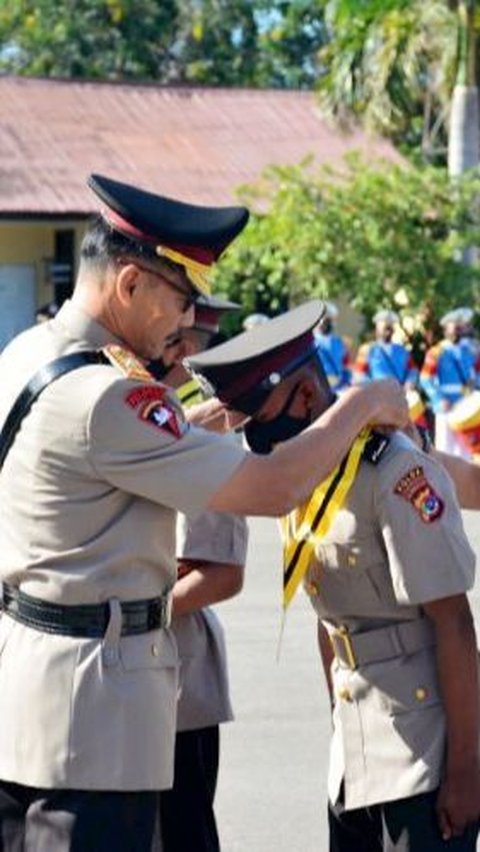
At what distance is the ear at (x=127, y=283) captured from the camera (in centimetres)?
368

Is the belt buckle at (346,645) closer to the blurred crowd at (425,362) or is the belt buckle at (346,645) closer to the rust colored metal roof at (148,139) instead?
the blurred crowd at (425,362)

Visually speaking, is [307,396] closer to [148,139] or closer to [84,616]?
[84,616]

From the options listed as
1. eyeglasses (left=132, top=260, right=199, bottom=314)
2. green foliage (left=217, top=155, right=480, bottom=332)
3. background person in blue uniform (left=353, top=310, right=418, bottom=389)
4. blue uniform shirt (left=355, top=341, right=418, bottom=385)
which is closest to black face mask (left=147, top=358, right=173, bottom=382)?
eyeglasses (left=132, top=260, right=199, bottom=314)

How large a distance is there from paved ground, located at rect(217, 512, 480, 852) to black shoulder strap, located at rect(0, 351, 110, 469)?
3006 mm

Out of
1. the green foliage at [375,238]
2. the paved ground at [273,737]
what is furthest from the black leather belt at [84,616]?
the green foliage at [375,238]

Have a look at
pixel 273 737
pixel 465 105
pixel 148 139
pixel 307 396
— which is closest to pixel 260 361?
pixel 307 396

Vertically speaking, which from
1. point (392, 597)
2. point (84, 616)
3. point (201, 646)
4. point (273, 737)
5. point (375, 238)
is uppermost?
point (84, 616)

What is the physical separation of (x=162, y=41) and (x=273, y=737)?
38.1m

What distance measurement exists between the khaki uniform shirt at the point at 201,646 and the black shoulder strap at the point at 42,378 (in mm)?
1107

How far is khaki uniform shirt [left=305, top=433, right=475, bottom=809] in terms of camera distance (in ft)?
12.7

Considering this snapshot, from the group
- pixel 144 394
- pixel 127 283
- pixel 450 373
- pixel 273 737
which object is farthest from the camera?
pixel 450 373

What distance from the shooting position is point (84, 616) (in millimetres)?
3631

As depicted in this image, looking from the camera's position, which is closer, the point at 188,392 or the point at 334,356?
the point at 188,392

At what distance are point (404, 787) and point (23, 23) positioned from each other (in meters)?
41.7
